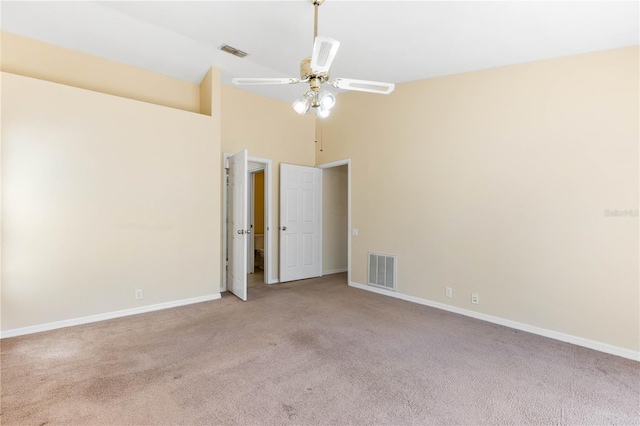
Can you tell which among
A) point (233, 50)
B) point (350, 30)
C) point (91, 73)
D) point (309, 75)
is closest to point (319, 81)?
point (309, 75)

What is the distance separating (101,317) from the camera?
3480mm

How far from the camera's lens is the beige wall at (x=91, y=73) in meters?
3.31

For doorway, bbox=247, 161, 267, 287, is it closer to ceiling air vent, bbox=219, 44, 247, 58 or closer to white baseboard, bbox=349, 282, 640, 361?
ceiling air vent, bbox=219, 44, 247, 58

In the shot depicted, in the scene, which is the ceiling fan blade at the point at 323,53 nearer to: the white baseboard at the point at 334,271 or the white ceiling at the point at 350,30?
the white ceiling at the point at 350,30

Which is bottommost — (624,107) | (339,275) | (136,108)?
(339,275)

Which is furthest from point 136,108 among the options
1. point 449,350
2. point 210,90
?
point 449,350

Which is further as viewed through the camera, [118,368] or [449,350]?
[449,350]

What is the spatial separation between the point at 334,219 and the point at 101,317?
4.13 m

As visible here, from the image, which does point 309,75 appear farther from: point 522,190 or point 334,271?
point 334,271

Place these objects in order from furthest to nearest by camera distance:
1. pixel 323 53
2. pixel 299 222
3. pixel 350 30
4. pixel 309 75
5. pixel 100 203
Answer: pixel 299 222 → pixel 100 203 → pixel 350 30 → pixel 309 75 → pixel 323 53

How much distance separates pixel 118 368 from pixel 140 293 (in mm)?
1495

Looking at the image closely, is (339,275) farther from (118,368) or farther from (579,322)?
(118,368)

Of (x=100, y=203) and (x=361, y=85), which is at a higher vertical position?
(x=361, y=85)

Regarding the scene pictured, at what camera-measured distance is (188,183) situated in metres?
4.10
